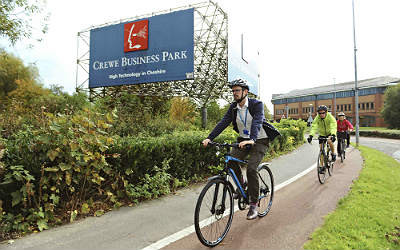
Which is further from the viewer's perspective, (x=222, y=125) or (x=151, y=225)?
(x=222, y=125)

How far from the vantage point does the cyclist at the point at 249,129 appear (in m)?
3.85

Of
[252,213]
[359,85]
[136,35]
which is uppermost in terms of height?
[359,85]

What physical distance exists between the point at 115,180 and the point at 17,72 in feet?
124

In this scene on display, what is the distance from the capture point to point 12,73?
33.9m

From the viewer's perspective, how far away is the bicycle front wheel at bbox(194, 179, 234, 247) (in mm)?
3166

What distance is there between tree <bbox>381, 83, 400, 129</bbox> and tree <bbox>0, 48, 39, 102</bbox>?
59694mm

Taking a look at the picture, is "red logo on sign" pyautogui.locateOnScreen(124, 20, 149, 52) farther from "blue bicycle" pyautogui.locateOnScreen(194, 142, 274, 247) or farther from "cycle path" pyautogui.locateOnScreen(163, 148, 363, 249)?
"blue bicycle" pyautogui.locateOnScreen(194, 142, 274, 247)

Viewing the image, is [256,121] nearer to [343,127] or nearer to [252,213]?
[252,213]

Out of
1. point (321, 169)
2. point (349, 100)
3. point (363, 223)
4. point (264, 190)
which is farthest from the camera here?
point (349, 100)

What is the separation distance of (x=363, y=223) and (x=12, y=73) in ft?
134

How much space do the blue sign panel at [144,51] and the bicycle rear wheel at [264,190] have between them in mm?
10806

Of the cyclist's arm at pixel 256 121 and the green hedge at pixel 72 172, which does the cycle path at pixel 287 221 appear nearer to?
the cyclist's arm at pixel 256 121

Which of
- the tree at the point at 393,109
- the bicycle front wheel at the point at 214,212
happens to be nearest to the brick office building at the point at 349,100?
the tree at the point at 393,109

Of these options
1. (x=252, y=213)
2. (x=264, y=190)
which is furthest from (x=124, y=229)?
(x=264, y=190)
